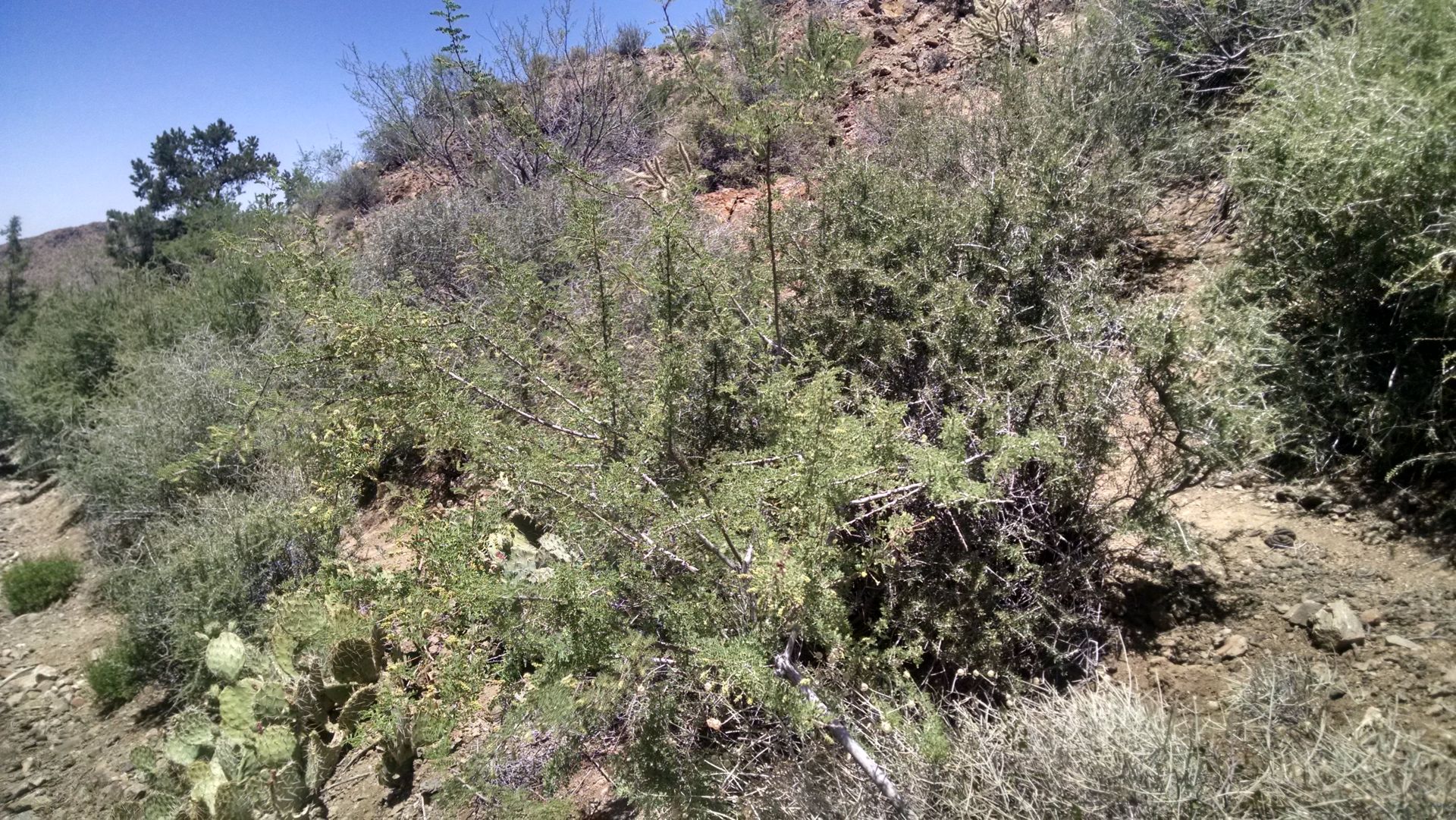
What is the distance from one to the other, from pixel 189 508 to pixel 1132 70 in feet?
27.1

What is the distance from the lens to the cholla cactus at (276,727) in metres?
3.83

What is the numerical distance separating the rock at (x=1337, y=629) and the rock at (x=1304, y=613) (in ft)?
0.06

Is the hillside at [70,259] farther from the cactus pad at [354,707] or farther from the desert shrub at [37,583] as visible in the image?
the cactus pad at [354,707]

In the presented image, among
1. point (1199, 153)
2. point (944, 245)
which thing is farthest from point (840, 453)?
point (1199, 153)

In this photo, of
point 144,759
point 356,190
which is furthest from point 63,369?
point 144,759

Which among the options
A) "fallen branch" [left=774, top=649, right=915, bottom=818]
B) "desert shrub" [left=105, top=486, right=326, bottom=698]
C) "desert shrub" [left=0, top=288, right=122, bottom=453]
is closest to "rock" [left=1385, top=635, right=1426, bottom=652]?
"fallen branch" [left=774, top=649, right=915, bottom=818]

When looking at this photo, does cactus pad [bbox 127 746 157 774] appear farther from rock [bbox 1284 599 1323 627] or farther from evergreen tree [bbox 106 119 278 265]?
evergreen tree [bbox 106 119 278 265]

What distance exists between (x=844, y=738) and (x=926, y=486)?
948 millimetres

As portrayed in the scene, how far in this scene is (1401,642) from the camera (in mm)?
2285

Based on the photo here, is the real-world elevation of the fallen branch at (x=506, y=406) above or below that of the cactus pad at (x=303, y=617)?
above

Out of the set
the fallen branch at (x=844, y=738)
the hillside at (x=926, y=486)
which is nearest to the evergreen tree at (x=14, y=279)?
the hillside at (x=926, y=486)

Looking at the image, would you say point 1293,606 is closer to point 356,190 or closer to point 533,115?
point 533,115

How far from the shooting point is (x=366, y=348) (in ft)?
9.57

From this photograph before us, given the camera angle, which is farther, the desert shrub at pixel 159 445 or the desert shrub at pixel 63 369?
the desert shrub at pixel 63 369
